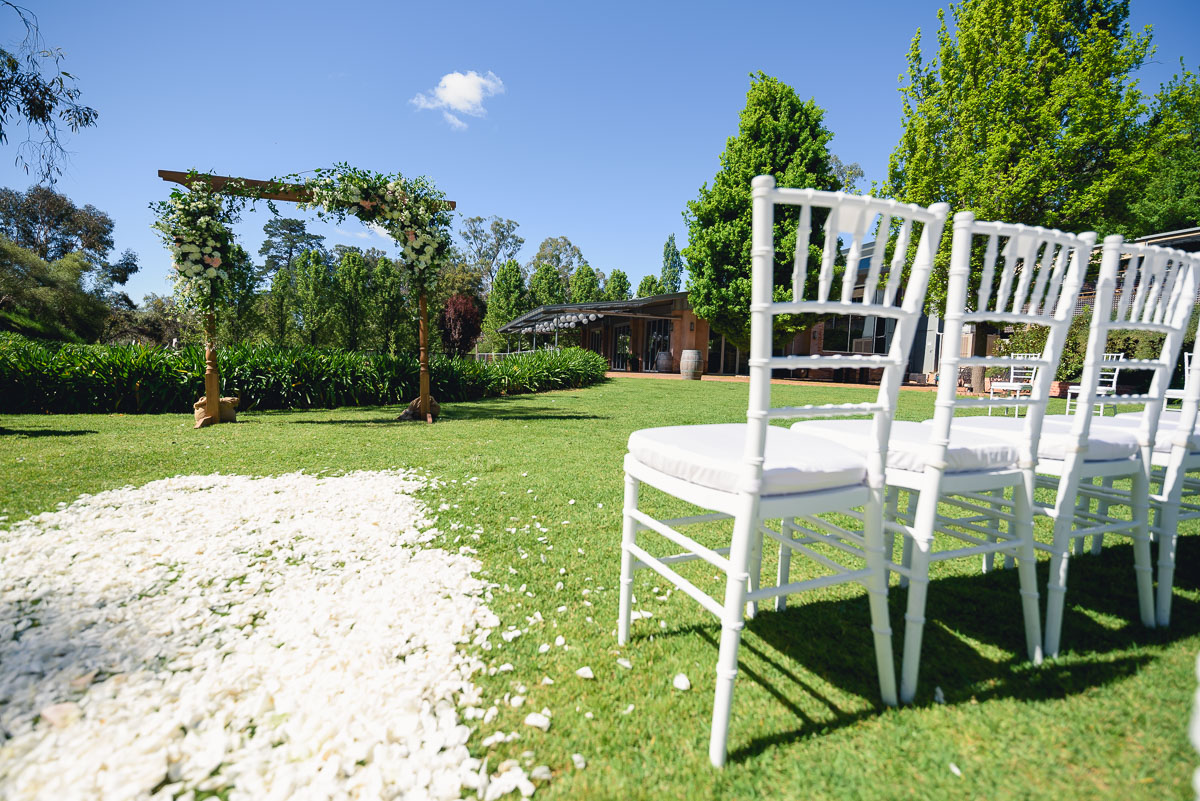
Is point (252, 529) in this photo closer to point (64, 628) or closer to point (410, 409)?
point (64, 628)

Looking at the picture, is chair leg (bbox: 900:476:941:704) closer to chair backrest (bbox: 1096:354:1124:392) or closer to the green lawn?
the green lawn

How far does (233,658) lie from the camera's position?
174 cm

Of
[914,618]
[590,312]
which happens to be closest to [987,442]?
[914,618]

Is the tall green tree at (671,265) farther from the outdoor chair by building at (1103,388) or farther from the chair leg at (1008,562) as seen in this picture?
the chair leg at (1008,562)

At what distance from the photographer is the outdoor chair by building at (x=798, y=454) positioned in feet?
4.18

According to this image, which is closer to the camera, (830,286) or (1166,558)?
(830,286)

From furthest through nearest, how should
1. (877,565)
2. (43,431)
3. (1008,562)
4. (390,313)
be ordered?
(390,313), (43,431), (1008,562), (877,565)

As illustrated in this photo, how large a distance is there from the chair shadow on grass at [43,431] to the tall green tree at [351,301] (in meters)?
16.9

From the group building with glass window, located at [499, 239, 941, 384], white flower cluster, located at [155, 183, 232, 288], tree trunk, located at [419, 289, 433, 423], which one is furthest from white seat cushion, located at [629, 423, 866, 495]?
building with glass window, located at [499, 239, 941, 384]

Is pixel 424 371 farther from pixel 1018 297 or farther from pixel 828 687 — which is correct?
pixel 1018 297

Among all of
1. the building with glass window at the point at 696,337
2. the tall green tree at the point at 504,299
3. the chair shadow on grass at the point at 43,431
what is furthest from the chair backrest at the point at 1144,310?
the tall green tree at the point at 504,299

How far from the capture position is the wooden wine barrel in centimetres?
1852

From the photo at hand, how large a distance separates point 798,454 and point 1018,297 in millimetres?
917

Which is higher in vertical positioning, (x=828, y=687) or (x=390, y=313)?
(x=390, y=313)
